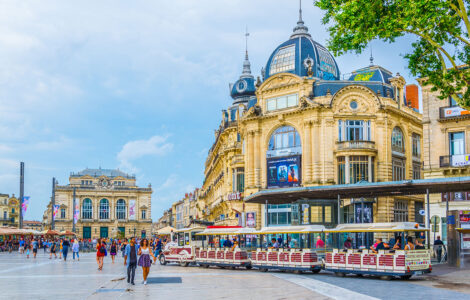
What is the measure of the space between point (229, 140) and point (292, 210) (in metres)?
19.9

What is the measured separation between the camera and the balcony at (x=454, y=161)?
4062 cm

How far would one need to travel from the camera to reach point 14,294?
1855cm

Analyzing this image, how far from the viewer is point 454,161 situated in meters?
41.3

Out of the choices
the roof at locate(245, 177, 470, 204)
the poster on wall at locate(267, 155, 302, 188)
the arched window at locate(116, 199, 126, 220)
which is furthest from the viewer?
the arched window at locate(116, 199, 126, 220)

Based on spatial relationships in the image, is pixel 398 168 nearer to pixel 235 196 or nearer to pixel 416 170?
pixel 416 170

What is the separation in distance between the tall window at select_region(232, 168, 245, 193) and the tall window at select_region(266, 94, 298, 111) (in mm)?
8069

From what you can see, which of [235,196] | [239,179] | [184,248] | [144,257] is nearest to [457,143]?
[184,248]

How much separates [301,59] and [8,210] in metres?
129

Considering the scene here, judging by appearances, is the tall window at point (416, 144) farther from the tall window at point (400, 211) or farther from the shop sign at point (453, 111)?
the shop sign at point (453, 111)

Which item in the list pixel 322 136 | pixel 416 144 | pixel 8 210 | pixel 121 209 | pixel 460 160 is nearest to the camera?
pixel 460 160

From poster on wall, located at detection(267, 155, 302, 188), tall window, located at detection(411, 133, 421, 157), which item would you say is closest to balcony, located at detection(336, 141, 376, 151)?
poster on wall, located at detection(267, 155, 302, 188)

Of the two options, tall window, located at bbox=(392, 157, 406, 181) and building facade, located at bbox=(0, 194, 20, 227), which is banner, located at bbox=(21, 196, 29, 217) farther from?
building facade, located at bbox=(0, 194, 20, 227)

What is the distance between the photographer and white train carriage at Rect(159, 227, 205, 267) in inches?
1400

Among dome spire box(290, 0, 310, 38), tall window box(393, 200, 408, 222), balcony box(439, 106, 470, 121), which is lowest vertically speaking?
tall window box(393, 200, 408, 222)
